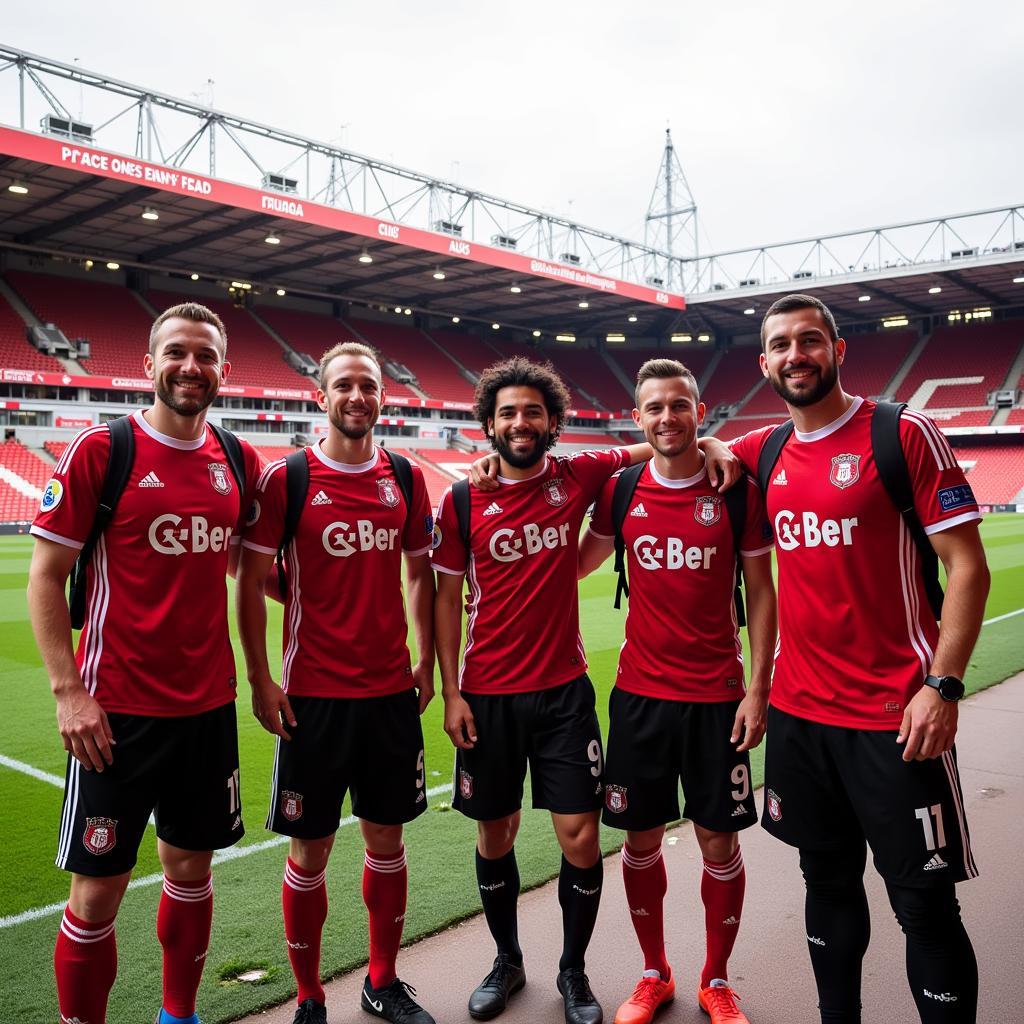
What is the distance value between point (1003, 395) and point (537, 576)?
143ft

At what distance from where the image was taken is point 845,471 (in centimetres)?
278

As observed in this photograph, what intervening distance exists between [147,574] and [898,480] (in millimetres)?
2413

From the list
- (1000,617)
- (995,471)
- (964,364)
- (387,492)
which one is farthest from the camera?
(964,364)

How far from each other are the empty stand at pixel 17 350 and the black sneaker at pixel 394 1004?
29.6 meters

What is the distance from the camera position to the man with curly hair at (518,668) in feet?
10.6

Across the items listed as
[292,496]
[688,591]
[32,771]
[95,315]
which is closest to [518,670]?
[688,591]

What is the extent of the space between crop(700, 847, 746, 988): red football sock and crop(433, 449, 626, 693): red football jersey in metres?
0.89

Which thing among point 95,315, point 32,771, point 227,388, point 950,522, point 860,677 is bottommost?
point 32,771

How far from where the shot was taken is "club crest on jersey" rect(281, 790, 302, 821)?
3.11 meters

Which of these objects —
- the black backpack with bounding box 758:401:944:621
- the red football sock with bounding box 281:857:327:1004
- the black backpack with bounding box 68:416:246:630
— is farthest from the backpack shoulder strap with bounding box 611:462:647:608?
the black backpack with bounding box 68:416:246:630

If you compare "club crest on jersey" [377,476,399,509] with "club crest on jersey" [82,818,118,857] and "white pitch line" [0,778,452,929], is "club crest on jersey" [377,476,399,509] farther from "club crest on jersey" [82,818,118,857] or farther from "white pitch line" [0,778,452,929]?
"white pitch line" [0,778,452,929]

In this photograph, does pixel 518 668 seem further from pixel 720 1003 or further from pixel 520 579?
pixel 720 1003

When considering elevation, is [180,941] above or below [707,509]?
below

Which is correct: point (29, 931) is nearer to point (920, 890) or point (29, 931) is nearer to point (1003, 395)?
point (920, 890)
